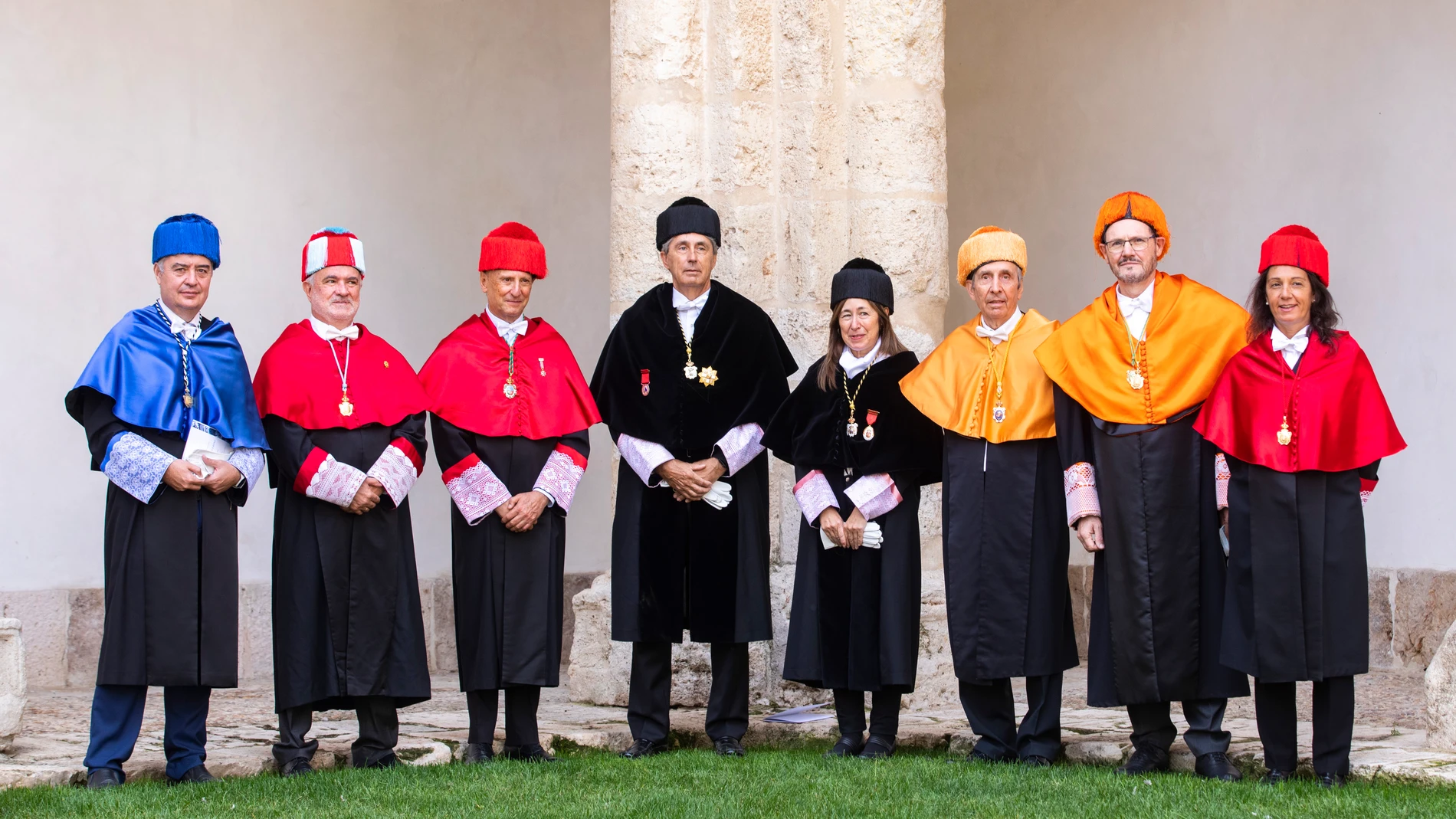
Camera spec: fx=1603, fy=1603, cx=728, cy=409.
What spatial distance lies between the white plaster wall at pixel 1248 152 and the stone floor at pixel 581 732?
5.10 ft

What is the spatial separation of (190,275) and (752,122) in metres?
2.70

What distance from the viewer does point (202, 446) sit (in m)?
5.14

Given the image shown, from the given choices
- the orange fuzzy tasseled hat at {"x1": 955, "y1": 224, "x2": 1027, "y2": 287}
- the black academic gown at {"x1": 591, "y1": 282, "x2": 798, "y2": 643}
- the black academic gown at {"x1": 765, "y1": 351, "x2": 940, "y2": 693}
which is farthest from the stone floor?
the orange fuzzy tasseled hat at {"x1": 955, "y1": 224, "x2": 1027, "y2": 287}

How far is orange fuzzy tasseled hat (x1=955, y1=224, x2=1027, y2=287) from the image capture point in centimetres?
544

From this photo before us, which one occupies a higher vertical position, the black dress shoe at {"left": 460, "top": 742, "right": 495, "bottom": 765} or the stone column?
the stone column

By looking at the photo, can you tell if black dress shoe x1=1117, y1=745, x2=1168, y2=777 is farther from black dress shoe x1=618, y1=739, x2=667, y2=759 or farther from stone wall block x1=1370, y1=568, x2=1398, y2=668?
stone wall block x1=1370, y1=568, x2=1398, y2=668

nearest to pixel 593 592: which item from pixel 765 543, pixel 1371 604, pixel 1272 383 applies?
pixel 765 543

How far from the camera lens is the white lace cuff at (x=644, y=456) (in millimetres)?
5664

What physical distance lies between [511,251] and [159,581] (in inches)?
63.8

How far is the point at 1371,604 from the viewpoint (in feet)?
25.5

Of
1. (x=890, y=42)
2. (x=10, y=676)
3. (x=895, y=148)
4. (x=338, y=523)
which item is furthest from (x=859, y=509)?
(x=10, y=676)

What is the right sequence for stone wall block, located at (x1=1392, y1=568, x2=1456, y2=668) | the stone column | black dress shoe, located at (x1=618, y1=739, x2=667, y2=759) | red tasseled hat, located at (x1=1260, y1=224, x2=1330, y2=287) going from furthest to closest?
stone wall block, located at (x1=1392, y1=568, x2=1456, y2=668), the stone column, black dress shoe, located at (x1=618, y1=739, x2=667, y2=759), red tasseled hat, located at (x1=1260, y1=224, x2=1330, y2=287)

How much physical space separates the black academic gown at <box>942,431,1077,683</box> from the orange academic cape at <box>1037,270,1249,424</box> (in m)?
0.30

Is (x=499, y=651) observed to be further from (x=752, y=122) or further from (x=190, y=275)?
(x=752, y=122)
